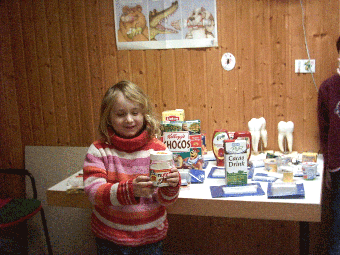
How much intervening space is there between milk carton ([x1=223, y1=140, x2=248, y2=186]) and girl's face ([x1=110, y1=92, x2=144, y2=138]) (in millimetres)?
475

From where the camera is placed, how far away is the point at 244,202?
142 centimetres

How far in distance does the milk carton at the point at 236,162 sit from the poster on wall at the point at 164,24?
89 cm

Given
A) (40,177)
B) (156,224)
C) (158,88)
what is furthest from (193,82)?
(40,177)

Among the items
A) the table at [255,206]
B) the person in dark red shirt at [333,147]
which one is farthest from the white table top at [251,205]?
the person in dark red shirt at [333,147]

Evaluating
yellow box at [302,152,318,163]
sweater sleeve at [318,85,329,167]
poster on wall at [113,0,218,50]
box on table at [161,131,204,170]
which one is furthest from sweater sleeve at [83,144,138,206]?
sweater sleeve at [318,85,329,167]

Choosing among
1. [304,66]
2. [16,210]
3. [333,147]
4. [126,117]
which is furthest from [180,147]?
[16,210]

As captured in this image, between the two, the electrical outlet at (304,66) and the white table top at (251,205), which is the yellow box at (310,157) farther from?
the electrical outlet at (304,66)

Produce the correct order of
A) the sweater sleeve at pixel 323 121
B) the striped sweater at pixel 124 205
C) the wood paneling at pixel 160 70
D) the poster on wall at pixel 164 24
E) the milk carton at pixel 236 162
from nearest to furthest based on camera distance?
1. the striped sweater at pixel 124 205
2. the milk carton at pixel 236 162
3. the sweater sleeve at pixel 323 121
4. the wood paneling at pixel 160 70
5. the poster on wall at pixel 164 24

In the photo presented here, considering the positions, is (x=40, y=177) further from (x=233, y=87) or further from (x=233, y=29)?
(x=233, y=29)

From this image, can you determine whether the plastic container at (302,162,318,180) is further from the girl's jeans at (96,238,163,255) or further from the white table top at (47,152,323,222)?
the girl's jeans at (96,238,163,255)

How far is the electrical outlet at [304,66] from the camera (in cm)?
207

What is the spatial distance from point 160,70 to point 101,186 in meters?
1.26

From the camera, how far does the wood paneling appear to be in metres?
2.09

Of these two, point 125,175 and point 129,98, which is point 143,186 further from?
point 129,98
